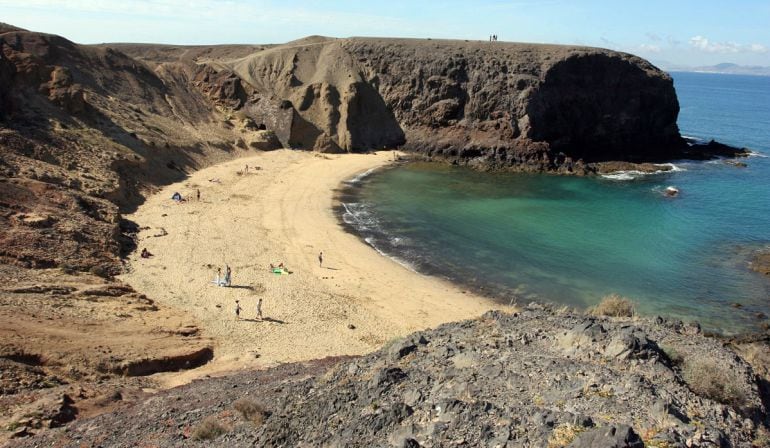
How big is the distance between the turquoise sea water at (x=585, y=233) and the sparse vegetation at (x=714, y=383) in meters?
15.3

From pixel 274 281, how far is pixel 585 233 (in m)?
20.2

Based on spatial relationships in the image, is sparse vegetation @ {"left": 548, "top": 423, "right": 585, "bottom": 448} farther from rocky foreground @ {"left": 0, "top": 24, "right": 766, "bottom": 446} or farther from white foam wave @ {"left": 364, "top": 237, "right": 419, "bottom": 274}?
white foam wave @ {"left": 364, "top": 237, "right": 419, "bottom": 274}

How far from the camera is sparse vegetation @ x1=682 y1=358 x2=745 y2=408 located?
31.0 ft

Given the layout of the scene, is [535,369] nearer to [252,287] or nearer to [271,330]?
[271,330]

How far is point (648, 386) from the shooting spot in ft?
29.6

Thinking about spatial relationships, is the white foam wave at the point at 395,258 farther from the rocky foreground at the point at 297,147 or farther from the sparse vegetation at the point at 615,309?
the sparse vegetation at the point at 615,309

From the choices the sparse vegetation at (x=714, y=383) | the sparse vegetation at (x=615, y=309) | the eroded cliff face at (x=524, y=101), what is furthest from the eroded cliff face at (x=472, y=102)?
the sparse vegetation at (x=714, y=383)

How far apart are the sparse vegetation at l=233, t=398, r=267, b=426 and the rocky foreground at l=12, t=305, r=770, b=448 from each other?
0.09ft

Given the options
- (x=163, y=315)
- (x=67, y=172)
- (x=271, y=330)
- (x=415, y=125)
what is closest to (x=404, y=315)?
(x=271, y=330)

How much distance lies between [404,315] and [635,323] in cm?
1111

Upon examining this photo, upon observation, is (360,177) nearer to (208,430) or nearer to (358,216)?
(358,216)

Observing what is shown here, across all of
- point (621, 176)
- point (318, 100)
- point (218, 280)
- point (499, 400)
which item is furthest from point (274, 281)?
point (621, 176)

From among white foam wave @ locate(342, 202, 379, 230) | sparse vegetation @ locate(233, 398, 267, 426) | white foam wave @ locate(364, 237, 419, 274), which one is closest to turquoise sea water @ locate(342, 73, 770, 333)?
white foam wave @ locate(342, 202, 379, 230)

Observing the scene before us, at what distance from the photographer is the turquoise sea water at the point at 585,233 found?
26.6 m
